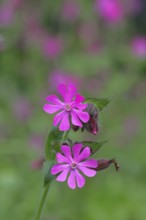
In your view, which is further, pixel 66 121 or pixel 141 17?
pixel 141 17

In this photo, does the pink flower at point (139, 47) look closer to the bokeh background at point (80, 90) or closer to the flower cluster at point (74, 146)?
the bokeh background at point (80, 90)

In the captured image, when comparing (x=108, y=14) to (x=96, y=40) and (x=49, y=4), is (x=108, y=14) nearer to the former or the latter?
(x=96, y=40)

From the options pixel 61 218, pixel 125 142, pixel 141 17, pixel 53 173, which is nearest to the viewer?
pixel 53 173

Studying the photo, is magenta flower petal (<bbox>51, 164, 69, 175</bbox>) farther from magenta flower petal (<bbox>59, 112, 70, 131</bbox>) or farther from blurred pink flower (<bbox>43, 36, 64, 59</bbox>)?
blurred pink flower (<bbox>43, 36, 64, 59</bbox>)

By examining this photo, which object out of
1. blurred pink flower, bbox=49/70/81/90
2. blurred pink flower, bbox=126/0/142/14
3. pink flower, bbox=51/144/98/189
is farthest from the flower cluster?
blurred pink flower, bbox=126/0/142/14

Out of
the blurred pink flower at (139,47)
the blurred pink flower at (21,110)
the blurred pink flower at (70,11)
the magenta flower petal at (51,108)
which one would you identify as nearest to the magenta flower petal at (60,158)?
the magenta flower petal at (51,108)

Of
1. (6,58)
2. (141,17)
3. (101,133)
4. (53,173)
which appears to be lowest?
(53,173)

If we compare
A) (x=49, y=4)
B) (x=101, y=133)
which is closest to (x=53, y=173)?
(x=101, y=133)
